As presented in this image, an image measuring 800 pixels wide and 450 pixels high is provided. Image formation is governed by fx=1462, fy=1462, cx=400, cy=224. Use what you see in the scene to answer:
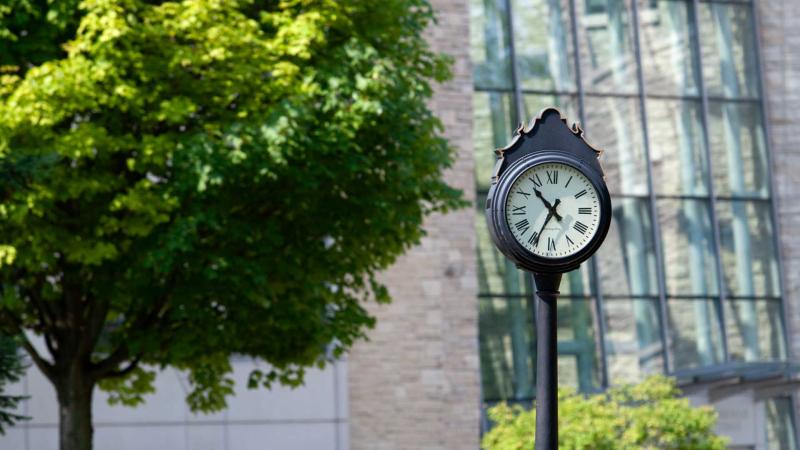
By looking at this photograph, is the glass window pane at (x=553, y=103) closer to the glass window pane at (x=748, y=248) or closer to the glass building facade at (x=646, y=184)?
the glass building facade at (x=646, y=184)

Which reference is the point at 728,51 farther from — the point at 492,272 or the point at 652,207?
the point at 492,272

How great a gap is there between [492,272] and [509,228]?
19.6m

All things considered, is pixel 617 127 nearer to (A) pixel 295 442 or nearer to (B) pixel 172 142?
(A) pixel 295 442

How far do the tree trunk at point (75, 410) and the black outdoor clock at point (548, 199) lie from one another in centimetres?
1060

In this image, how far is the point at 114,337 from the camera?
696 inches

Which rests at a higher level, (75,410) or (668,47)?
(668,47)

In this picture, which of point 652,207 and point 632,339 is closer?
point 632,339

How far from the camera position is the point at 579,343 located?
27.8 m

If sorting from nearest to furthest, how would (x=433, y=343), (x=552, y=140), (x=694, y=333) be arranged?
(x=552, y=140) → (x=433, y=343) → (x=694, y=333)

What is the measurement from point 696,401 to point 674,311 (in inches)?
81.8

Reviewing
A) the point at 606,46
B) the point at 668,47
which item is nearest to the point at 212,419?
the point at 606,46

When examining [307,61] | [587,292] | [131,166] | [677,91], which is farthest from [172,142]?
[677,91]

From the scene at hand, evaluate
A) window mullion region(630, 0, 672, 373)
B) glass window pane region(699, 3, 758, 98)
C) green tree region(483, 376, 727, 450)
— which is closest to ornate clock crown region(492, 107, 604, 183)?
green tree region(483, 376, 727, 450)

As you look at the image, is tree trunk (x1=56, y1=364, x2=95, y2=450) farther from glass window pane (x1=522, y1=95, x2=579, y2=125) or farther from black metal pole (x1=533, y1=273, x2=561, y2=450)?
glass window pane (x1=522, y1=95, x2=579, y2=125)
